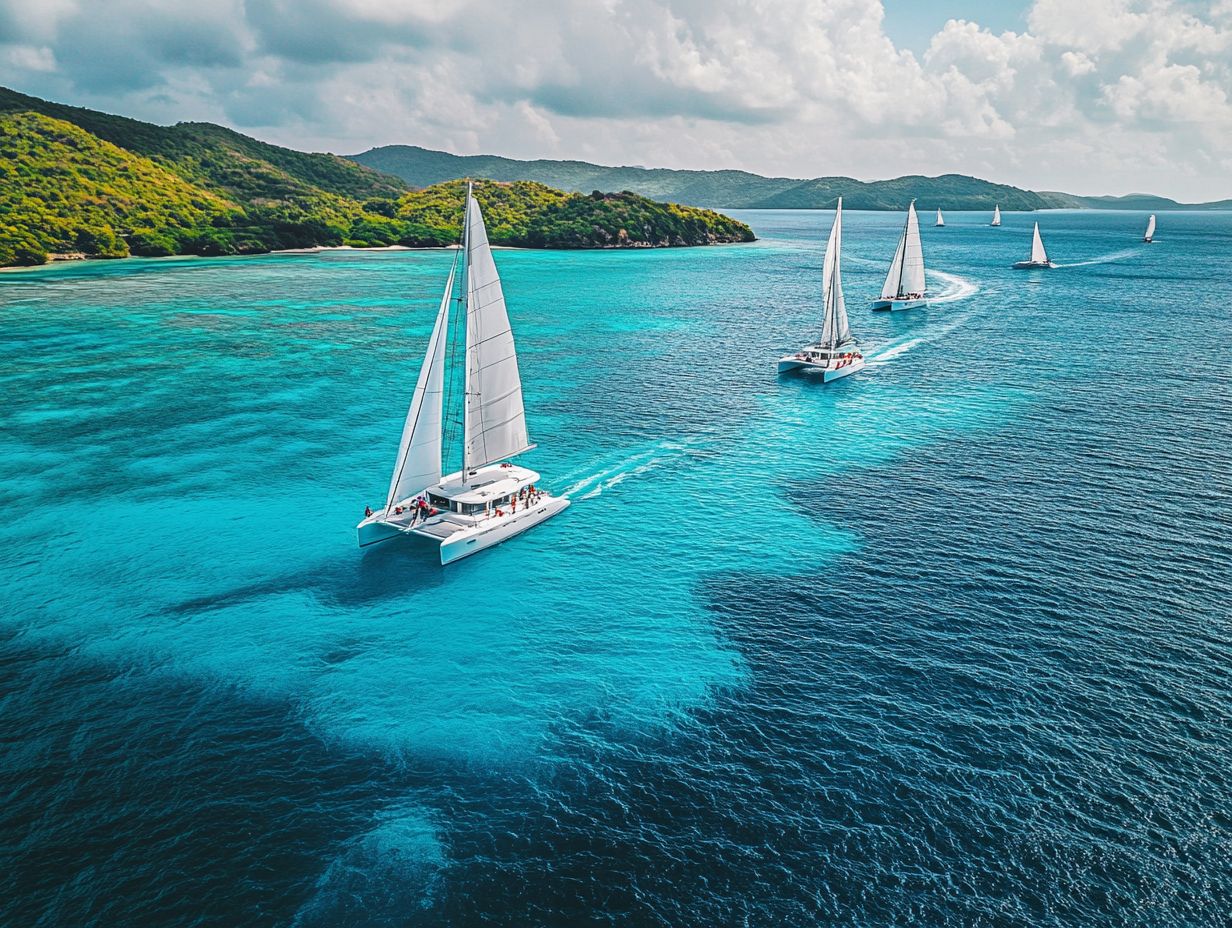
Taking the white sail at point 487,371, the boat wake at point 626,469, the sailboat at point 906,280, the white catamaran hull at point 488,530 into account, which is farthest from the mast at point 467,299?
the sailboat at point 906,280

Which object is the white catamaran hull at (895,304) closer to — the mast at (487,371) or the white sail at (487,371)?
the mast at (487,371)

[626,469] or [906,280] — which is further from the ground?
[906,280]

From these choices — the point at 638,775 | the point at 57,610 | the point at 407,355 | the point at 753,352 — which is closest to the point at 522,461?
the point at 57,610

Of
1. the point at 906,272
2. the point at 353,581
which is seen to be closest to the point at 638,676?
the point at 353,581

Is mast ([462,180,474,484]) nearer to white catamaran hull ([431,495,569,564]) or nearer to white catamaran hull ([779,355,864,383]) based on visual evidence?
white catamaran hull ([431,495,569,564])

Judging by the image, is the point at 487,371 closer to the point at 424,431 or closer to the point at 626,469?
the point at 424,431

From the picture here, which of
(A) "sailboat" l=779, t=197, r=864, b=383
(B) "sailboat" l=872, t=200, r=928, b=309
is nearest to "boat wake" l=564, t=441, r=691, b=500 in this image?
(A) "sailboat" l=779, t=197, r=864, b=383

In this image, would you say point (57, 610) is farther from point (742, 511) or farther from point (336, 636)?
point (742, 511)
